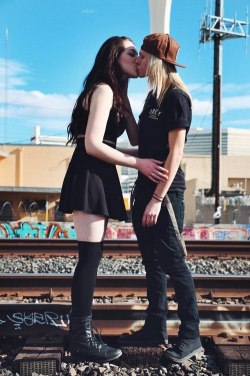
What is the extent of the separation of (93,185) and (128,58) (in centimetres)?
94

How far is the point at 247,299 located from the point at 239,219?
2456cm

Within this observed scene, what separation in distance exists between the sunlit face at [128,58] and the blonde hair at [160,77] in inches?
5.5

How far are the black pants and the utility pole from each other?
→ 761 inches

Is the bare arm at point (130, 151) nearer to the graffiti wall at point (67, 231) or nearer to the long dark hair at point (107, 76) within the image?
the long dark hair at point (107, 76)

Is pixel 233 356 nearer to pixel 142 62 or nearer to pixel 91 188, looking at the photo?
pixel 91 188

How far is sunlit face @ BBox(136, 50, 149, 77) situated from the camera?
2.96 metres

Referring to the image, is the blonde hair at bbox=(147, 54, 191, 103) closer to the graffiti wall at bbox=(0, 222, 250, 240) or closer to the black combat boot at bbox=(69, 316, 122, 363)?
the black combat boot at bbox=(69, 316, 122, 363)

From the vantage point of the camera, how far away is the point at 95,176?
2934mm

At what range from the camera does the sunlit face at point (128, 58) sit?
300cm

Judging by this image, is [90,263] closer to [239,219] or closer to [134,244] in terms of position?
[134,244]

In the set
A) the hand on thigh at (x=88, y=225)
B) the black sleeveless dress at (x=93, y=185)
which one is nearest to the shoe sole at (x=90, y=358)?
the hand on thigh at (x=88, y=225)

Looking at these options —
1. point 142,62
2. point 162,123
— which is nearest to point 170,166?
point 162,123

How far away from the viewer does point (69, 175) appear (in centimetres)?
301

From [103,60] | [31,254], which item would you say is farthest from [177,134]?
[31,254]
